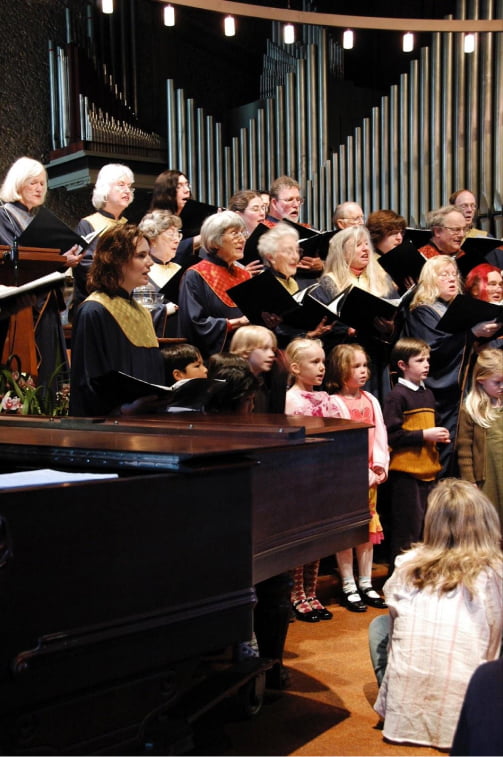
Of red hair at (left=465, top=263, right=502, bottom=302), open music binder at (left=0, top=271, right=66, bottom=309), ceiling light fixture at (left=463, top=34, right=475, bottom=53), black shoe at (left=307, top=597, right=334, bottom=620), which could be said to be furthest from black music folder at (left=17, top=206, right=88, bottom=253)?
ceiling light fixture at (left=463, top=34, right=475, bottom=53)

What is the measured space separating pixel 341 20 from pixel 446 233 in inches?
83.4

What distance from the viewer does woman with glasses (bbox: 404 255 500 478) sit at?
486 cm

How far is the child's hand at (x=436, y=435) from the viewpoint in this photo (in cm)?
441

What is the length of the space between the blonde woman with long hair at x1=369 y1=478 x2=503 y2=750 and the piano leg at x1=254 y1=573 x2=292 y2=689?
440 mm

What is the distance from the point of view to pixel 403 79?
8227 mm

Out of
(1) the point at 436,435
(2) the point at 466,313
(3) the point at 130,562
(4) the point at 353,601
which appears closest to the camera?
(3) the point at 130,562

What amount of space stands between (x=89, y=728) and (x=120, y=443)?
58cm

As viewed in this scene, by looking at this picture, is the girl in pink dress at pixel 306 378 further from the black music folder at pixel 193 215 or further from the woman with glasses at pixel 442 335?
the black music folder at pixel 193 215

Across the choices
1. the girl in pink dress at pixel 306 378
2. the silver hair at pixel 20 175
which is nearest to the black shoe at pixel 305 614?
the girl in pink dress at pixel 306 378

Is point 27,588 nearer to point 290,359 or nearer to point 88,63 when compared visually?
point 290,359

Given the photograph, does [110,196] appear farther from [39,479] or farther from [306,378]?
[39,479]

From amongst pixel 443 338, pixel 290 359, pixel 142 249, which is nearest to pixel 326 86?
pixel 443 338

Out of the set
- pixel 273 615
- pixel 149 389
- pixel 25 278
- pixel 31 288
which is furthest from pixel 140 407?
pixel 25 278

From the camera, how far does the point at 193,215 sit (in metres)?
5.36
